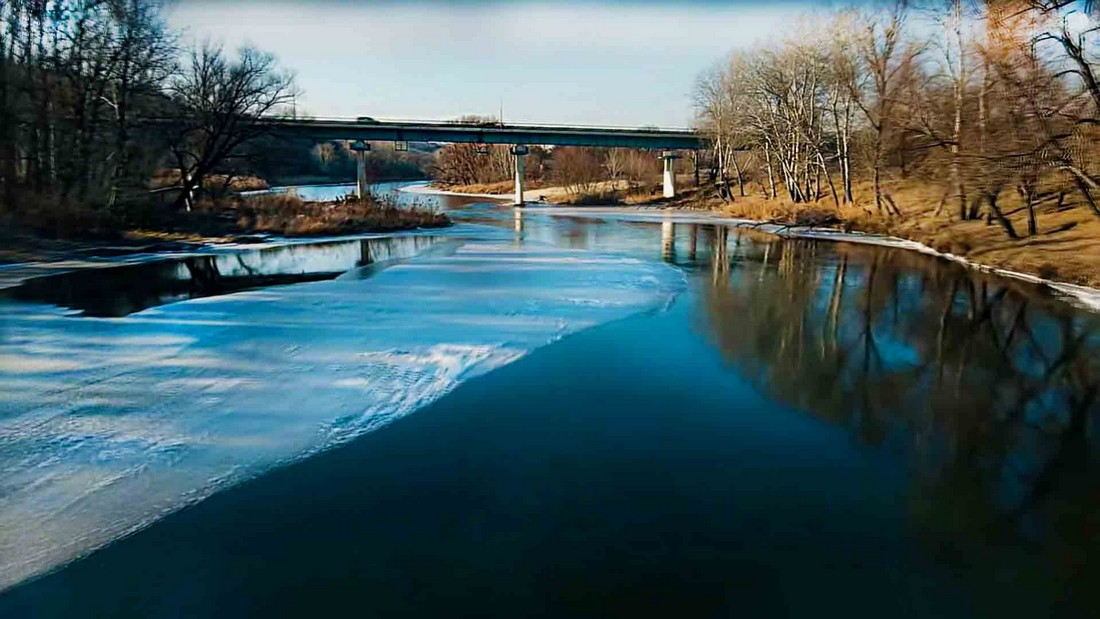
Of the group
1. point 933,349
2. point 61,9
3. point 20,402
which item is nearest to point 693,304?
point 933,349

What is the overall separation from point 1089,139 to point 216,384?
21458mm

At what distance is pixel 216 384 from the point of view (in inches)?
345

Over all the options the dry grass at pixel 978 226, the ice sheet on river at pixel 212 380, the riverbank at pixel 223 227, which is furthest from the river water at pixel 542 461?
the riverbank at pixel 223 227

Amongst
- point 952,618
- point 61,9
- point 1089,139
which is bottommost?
point 952,618

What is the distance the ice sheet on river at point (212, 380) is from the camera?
582 centimetres

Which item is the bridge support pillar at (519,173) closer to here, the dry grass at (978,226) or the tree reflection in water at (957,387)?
the dry grass at (978,226)

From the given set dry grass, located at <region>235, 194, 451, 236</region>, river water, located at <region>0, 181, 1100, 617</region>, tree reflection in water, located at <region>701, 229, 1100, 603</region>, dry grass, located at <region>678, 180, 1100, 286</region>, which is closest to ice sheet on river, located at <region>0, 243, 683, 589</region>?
river water, located at <region>0, 181, 1100, 617</region>

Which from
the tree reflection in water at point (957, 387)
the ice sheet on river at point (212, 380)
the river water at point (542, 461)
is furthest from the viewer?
the ice sheet on river at point (212, 380)

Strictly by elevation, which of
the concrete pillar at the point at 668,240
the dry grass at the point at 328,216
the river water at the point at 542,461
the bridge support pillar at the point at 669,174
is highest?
the bridge support pillar at the point at 669,174

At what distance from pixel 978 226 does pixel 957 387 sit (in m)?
23.7

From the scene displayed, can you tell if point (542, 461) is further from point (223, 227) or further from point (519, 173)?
point (519, 173)

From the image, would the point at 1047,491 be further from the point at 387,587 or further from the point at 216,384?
the point at 216,384

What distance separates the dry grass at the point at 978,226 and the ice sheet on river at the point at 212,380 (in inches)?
485

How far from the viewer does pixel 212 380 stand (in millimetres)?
8930
